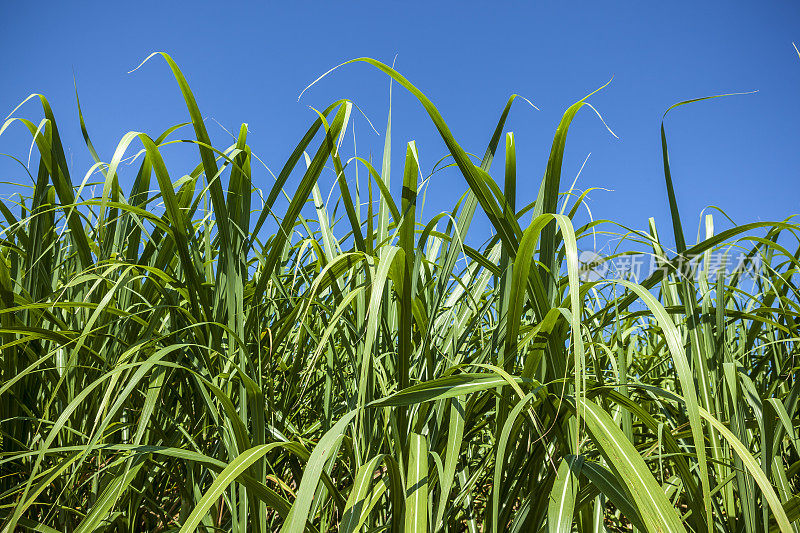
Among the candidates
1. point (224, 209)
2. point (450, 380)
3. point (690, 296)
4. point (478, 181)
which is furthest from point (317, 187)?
point (690, 296)

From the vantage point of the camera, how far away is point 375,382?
30.7 inches

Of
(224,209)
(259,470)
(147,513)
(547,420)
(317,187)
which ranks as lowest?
(147,513)

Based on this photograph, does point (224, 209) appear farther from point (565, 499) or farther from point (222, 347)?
point (565, 499)

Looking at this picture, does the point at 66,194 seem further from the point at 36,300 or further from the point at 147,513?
the point at 147,513

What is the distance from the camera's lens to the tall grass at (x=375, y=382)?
530 mm

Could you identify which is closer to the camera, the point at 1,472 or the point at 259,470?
the point at 259,470

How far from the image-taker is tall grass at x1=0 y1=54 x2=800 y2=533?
0.53m

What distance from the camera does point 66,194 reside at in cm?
81

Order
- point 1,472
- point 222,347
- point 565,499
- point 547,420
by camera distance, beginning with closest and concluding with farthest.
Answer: point 565,499
point 547,420
point 222,347
point 1,472

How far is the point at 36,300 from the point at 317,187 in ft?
1.69

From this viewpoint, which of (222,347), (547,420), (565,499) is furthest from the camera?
(222,347)

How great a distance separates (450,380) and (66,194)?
704 millimetres

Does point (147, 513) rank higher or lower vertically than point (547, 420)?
lower

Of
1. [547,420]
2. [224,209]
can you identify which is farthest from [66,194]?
[547,420]
